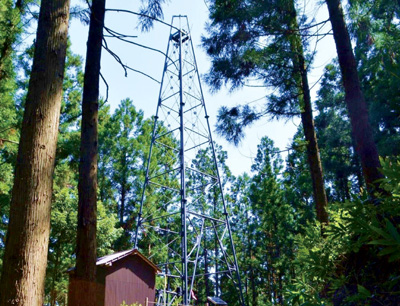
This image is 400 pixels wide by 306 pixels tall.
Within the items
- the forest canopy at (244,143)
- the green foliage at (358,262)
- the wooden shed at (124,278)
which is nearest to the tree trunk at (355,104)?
the forest canopy at (244,143)

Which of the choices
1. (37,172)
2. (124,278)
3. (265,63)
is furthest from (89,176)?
(124,278)

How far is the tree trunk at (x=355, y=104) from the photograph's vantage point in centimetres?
396

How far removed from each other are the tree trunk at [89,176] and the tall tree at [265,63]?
2.51 m

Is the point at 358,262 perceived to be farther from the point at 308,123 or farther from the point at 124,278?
the point at 124,278

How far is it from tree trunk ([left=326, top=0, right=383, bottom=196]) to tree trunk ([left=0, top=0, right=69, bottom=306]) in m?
3.13

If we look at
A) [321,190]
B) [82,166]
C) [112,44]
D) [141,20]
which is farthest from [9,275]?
[321,190]

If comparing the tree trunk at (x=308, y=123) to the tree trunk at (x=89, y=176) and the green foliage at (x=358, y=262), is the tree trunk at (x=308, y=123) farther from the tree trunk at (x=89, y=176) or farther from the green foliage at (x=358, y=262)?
the green foliage at (x=358, y=262)

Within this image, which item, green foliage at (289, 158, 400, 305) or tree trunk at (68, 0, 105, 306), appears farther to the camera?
tree trunk at (68, 0, 105, 306)

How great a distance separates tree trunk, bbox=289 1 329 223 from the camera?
621cm

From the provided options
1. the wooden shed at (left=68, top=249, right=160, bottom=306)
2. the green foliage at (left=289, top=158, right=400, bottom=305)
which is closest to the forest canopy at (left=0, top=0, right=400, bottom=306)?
the green foliage at (left=289, top=158, right=400, bottom=305)

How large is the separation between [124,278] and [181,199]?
3177 millimetres

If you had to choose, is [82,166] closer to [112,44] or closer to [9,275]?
[112,44]

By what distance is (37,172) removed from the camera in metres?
2.46

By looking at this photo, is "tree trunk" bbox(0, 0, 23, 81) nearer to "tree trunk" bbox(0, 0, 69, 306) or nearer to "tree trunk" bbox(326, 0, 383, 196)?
"tree trunk" bbox(0, 0, 69, 306)
